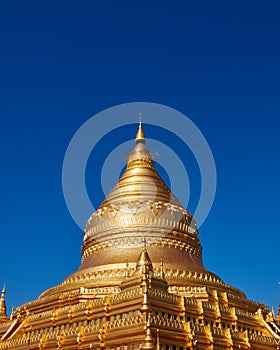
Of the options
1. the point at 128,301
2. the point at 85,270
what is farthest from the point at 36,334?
the point at 128,301

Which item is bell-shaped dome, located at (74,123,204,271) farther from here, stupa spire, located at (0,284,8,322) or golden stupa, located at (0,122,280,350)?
stupa spire, located at (0,284,8,322)

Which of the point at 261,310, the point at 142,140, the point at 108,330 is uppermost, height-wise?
the point at 142,140

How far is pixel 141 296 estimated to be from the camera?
30.9 metres

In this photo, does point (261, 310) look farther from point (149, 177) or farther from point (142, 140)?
point (142, 140)

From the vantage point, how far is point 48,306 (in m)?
41.3

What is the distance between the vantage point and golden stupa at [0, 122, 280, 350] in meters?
30.8

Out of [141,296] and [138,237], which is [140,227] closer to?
[138,237]

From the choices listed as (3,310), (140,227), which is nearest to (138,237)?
(140,227)

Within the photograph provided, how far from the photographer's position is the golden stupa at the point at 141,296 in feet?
101

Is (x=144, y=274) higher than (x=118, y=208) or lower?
lower

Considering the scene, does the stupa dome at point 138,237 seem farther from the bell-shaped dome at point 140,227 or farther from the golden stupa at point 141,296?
the golden stupa at point 141,296

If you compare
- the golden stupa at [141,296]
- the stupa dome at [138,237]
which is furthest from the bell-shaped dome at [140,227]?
the golden stupa at [141,296]

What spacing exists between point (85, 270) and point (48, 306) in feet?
15.8

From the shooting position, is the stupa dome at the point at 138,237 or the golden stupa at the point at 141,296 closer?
the golden stupa at the point at 141,296
